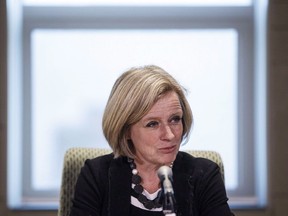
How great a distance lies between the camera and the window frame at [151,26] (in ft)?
9.46

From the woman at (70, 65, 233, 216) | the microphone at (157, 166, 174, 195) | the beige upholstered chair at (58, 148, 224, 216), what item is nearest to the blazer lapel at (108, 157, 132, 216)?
the woman at (70, 65, 233, 216)

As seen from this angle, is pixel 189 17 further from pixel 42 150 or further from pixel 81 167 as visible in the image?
pixel 81 167

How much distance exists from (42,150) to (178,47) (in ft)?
3.07

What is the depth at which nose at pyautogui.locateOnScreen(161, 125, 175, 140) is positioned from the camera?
1.58 metres

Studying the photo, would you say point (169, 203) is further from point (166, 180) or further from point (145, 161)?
point (145, 161)

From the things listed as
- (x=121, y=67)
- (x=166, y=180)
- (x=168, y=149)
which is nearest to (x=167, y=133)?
(x=168, y=149)

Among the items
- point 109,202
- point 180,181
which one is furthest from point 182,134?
point 109,202

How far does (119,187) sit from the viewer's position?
169cm

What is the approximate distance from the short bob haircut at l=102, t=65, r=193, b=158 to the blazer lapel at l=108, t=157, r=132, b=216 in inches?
2.1

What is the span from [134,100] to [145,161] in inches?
9.2

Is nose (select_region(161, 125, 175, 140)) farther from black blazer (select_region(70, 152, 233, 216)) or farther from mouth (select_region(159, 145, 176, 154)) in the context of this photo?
black blazer (select_region(70, 152, 233, 216))

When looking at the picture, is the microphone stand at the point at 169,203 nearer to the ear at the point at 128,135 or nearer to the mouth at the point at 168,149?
the mouth at the point at 168,149

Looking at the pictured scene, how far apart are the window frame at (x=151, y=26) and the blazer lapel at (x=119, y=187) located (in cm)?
125

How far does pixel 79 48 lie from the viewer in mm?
2887
